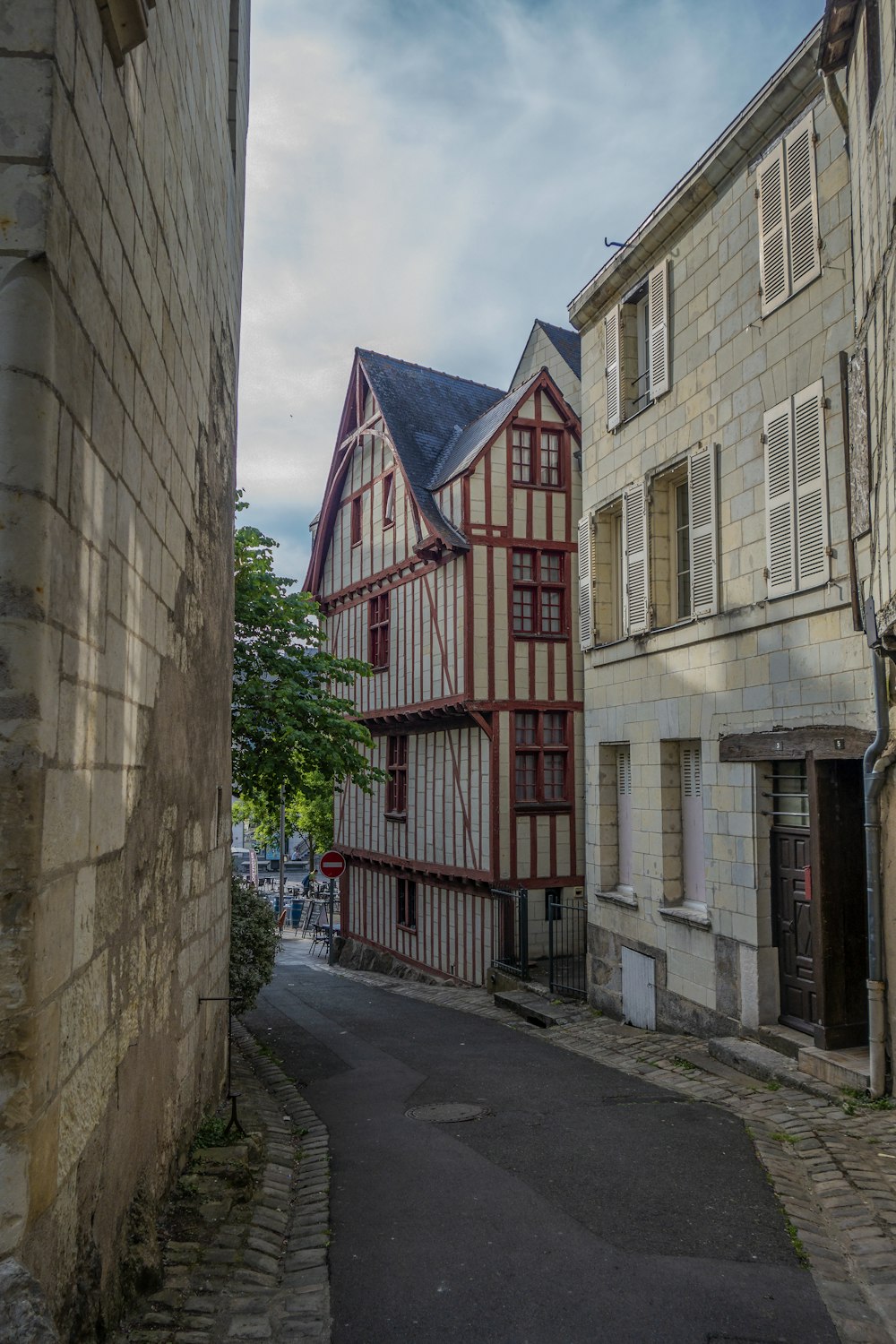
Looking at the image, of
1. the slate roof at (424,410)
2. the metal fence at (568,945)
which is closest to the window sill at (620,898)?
the metal fence at (568,945)

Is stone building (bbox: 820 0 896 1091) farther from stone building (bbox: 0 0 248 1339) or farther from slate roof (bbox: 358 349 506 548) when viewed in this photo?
slate roof (bbox: 358 349 506 548)

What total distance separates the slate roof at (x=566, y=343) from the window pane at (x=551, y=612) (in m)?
4.27

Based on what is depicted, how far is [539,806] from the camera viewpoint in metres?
16.1

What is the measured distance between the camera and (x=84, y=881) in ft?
10.0

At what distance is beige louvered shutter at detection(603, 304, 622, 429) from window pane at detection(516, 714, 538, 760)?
218 inches

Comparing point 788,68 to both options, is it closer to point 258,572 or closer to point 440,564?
point 258,572

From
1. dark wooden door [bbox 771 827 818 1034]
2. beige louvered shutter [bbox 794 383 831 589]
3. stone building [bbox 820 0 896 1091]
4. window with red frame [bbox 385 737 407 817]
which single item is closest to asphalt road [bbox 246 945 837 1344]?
dark wooden door [bbox 771 827 818 1034]

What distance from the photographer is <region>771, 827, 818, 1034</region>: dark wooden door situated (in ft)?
27.3

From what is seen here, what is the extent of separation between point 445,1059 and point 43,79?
862cm

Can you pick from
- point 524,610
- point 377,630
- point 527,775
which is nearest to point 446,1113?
point 527,775

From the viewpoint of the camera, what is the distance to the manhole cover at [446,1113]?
7.20 m

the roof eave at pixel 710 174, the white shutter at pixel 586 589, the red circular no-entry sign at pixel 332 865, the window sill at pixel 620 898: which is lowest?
the red circular no-entry sign at pixel 332 865

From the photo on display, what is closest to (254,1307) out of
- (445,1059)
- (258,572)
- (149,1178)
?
(149,1178)

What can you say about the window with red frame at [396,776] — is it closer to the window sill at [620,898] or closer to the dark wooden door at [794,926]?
the window sill at [620,898]
